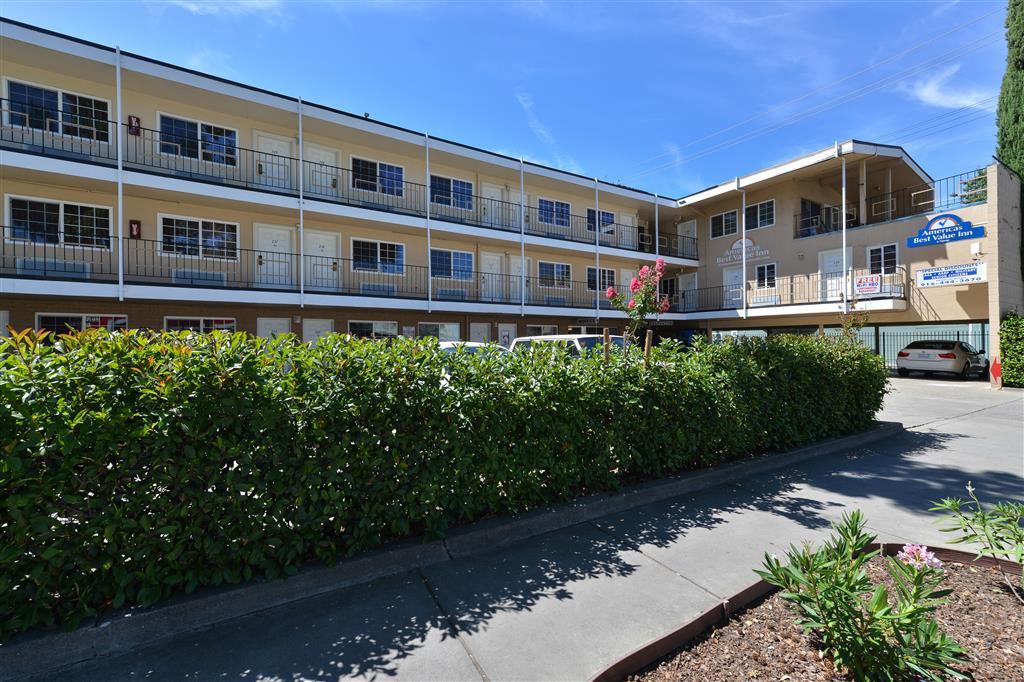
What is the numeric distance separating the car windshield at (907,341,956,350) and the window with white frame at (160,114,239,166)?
2744 centimetres

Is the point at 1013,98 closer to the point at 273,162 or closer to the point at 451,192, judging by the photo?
the point at 451,192

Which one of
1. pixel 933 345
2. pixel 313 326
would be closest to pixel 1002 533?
pixel 313 326

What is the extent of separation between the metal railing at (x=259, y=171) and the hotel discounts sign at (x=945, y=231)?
12.7m

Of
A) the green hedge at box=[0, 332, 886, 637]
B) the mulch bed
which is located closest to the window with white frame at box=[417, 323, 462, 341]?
the green hedge at box=[0, 332, 886, 637]

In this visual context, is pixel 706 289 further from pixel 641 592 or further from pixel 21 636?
pixel 21 636

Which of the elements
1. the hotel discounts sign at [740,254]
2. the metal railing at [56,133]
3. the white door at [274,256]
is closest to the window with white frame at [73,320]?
the white door at [274,256]

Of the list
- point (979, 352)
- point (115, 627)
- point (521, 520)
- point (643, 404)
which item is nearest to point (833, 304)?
point (979, 352)

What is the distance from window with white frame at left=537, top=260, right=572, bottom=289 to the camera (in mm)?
22797

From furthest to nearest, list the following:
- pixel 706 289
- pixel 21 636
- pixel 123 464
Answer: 1. pixel 706 289
2. pixel 123 464
3. pixel 21 636

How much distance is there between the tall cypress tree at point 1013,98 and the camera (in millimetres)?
19641

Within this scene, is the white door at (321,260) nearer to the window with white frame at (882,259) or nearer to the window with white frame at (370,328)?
the window with white frame at (370,328)

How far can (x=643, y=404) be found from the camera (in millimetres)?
5027

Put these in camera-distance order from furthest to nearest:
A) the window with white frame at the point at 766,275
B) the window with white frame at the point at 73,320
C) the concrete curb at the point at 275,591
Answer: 1. the window with white frame at the point at 766,275
2. the window with white frame at the point at 73,320
3. the concrete curb at the point at 275,591

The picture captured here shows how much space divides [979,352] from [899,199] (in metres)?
9.08
